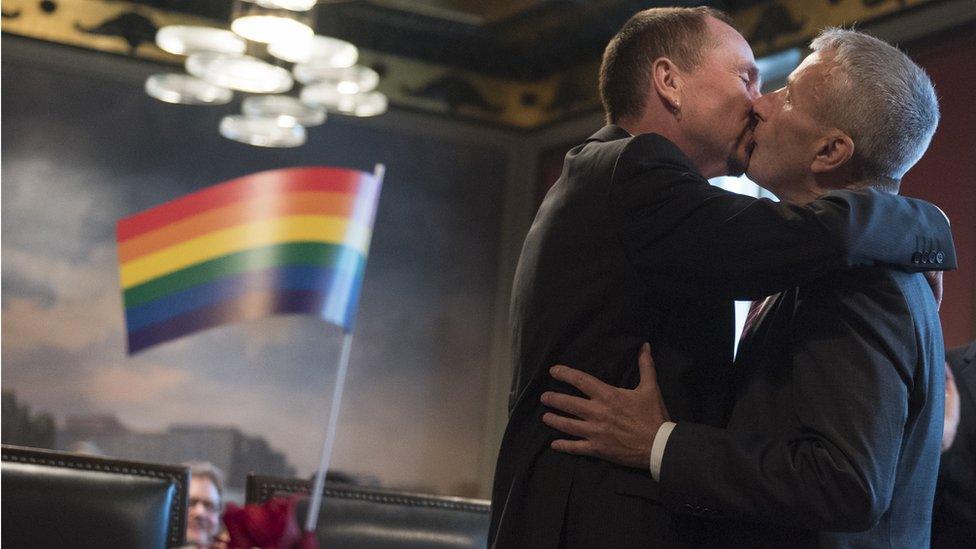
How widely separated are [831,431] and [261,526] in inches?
31.9

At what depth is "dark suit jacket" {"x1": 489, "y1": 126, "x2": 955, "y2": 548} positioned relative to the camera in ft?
5.31

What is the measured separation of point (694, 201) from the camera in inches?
65.2

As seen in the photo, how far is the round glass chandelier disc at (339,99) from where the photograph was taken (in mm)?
5824

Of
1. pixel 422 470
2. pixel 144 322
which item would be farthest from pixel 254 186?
pixel 422 470

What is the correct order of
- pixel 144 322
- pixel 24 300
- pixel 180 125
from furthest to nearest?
pixel 180 125 < pixel 24 300 < pixel 144 322

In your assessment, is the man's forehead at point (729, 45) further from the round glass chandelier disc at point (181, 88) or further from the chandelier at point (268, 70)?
Result: the round glass chandelier disc at point (181, 88)

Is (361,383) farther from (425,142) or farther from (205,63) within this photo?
(205,63)

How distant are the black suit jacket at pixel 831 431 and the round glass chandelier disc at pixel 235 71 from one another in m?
3.94

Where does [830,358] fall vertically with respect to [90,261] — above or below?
below

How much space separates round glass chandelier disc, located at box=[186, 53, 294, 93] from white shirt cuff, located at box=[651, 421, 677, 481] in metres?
Result: 3.98

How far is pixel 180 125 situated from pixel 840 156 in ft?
21.5

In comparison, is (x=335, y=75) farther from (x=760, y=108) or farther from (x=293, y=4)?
(x=760, y=108)

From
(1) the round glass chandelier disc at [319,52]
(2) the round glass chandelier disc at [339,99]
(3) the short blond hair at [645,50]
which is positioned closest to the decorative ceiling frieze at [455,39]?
(2) the round glass chandelier disc at [339,99]

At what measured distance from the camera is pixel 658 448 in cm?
165
